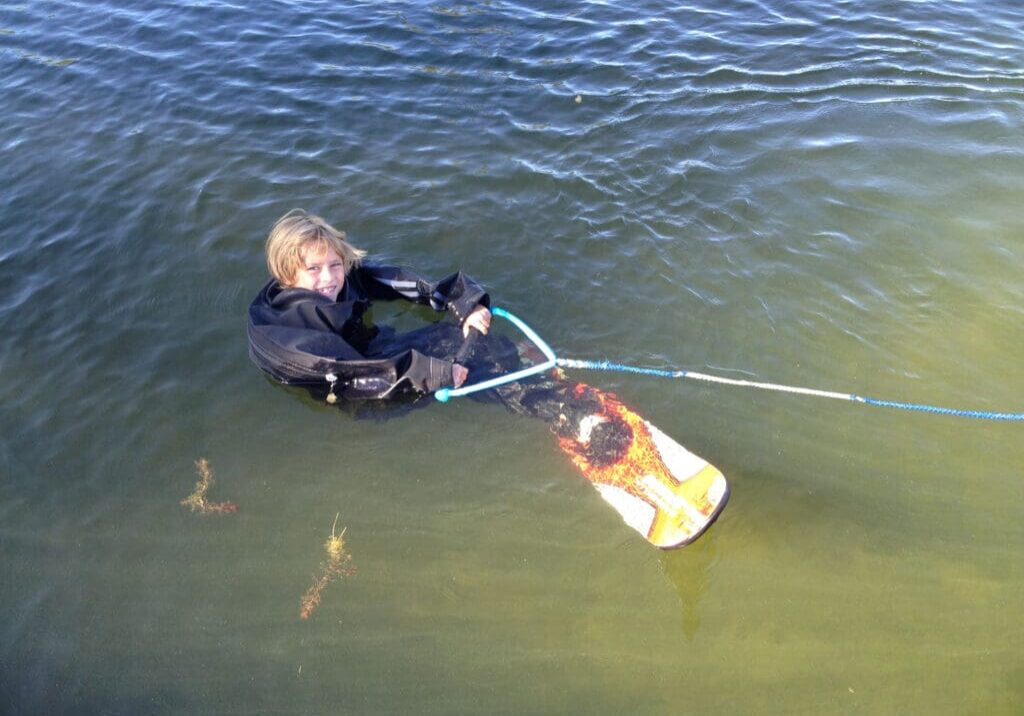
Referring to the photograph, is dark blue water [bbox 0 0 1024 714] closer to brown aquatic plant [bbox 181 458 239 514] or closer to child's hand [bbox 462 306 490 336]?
brown aquatic plant [bbox 181 458 239 514]

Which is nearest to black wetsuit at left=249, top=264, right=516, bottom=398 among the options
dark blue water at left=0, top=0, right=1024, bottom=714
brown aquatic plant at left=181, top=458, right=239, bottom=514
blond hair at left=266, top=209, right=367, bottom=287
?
blond hair at left=266, top=209, right=367, bottom=287

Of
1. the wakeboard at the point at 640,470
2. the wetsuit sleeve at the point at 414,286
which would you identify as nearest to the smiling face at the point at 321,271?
the wetsuit sleeve at the point at 414,286

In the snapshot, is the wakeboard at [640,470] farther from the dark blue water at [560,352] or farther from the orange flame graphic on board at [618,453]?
the dark blue water at [560,352]

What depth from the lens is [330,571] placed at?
4.42 meters

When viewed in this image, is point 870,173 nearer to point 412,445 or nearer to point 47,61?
point 412,445

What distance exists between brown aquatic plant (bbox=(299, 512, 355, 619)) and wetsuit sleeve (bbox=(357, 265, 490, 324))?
1.77 m

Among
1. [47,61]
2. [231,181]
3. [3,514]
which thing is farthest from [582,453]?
[47,61]

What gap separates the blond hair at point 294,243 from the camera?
4992mm

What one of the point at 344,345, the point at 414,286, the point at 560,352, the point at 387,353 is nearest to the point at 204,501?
the point at 344,345

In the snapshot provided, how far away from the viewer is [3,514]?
4.87m

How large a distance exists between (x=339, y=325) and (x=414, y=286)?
85 centimetres

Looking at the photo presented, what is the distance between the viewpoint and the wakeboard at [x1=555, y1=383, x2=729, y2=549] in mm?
4258

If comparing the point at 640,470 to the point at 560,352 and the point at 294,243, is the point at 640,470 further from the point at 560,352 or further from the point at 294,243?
the point at 294,243

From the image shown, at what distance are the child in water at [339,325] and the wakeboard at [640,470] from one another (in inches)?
30.2
